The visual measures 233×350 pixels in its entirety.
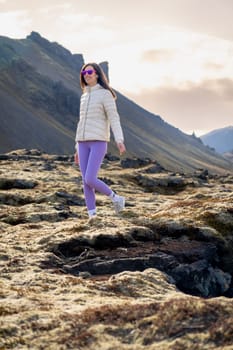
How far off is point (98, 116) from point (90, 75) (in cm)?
153

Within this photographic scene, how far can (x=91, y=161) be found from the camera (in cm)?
1623

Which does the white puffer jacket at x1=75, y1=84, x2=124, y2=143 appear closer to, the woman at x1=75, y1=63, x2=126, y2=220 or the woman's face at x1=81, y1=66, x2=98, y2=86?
the woman at x1=75, y1=63, x2=126, y2=220

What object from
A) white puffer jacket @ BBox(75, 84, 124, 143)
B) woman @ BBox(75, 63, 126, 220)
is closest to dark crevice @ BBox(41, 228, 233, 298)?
woman @ BBox(75, 63, 126, 220)

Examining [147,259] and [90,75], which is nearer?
[147,259]

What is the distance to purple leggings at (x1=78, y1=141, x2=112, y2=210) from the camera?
53.4ft

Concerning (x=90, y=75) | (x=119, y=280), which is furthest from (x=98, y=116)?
(x=119, y=280)

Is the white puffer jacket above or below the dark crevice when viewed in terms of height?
above

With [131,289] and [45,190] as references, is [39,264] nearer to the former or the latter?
[131,289]

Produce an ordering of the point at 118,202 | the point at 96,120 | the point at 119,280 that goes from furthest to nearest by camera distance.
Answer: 1. the point at 118,202
2. the point at 96,120
3. the point at 119,280

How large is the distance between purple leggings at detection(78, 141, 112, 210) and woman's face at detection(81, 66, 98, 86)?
2.24m

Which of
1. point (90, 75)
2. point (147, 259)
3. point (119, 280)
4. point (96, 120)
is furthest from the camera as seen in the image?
point (96, 120)

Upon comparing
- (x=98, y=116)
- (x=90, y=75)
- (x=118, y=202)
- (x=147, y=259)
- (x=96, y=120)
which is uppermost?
(x=90, y=75)

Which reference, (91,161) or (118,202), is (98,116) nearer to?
(91,161)

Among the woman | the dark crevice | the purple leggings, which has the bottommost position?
the dark crevice
